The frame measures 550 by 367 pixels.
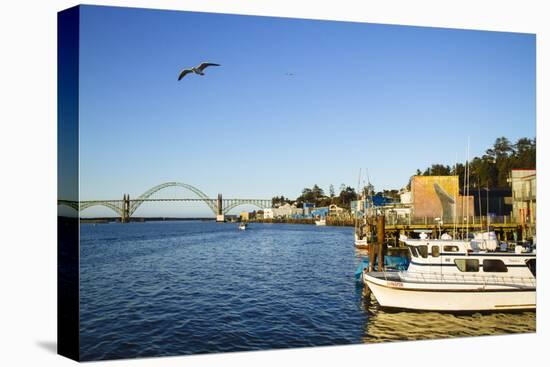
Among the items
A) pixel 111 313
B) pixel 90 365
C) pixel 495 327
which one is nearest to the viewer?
pixel 90 365

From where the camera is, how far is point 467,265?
422 inches

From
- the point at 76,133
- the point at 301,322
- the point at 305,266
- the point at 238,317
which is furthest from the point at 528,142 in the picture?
the point at 305,266

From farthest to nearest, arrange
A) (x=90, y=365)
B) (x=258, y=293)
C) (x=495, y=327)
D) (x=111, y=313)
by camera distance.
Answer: (x=258, y=293), (x=111, y=313), (x=495, y=327), (x=90, y=365)

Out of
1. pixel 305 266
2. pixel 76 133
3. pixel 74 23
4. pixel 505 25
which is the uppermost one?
pixel 505 25

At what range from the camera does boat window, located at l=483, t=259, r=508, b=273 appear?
10570mm

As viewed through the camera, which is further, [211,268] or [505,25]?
[211,268]

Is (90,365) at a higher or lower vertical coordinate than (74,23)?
lower

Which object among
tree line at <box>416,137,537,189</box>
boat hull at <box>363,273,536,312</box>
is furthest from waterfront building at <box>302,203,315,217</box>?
boat hull at <box>363,273,536,312</box>

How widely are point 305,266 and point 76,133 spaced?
1297cm

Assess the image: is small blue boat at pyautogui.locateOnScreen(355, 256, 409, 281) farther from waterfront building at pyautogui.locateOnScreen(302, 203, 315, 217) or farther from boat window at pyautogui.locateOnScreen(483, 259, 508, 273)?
waterfront building at pyautogui.locateOnScreen(302, 203, 315, 217)

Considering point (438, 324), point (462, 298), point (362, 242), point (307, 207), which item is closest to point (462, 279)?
point (462, 298)

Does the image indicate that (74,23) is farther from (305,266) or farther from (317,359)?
(305,266)

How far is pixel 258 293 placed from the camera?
12.9 meters

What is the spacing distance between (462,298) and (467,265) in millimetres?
726
